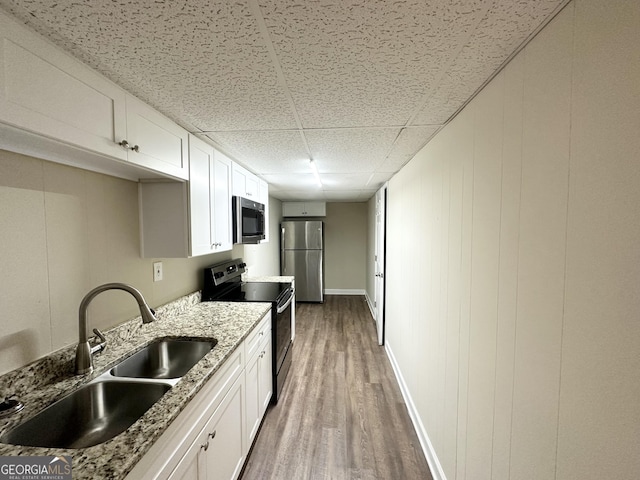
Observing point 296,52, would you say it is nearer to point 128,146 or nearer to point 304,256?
point 128,146

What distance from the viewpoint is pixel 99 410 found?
1168 millimetres

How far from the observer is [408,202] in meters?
2.52

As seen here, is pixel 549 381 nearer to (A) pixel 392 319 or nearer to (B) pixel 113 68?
(B) pixel 113 68

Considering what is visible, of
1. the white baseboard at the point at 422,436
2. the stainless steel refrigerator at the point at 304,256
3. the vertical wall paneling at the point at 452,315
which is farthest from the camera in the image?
the stainless steel refrigerator at the point at 304,256

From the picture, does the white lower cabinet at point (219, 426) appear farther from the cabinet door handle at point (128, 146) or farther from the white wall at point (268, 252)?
the white wall at point (268, 252)

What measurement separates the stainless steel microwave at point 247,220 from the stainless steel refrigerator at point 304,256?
96.4 inches

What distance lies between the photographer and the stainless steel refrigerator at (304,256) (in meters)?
5.68

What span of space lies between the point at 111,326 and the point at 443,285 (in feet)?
6.31

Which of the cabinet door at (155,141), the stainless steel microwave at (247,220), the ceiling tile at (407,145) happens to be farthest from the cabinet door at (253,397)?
the ceiling tile at (407,145)

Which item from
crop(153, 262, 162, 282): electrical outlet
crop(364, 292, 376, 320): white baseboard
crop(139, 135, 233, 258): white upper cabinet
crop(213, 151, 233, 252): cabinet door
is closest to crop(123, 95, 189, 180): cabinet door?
crop(139, 135, 233, 258): white upper cabinet

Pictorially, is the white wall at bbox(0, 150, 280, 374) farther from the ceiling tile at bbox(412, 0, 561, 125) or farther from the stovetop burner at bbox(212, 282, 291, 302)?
the ceiling tile at bbox(412, 0, 561, 125)

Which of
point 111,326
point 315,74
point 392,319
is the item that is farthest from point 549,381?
point 392,319

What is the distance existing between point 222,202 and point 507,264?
194 cm

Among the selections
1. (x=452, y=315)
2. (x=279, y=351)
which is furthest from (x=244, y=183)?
(x=452, y=315)
